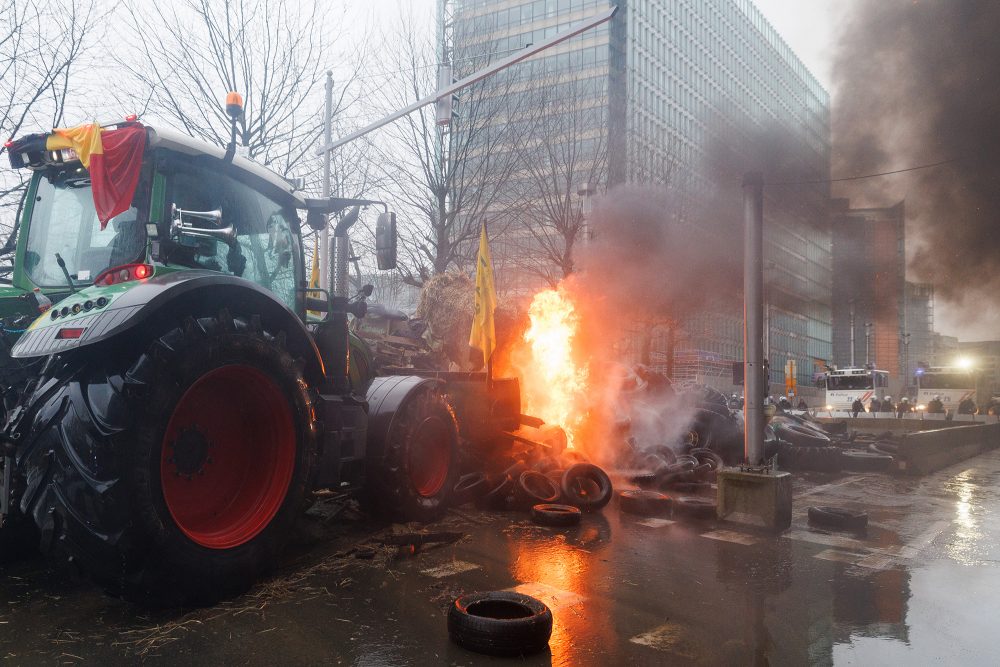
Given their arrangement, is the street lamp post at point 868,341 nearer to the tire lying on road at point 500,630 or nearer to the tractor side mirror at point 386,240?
the tractor side mirror at point 386,240

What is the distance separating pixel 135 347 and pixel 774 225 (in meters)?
8.54

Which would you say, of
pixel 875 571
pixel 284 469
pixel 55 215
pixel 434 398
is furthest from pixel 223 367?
pixel 875 571

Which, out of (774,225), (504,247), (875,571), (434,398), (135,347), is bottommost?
(875,571)

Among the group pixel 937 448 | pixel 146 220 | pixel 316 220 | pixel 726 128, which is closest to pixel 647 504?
pixel 316 220

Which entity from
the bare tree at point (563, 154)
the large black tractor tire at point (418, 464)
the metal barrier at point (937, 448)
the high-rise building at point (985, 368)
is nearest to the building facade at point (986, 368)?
the high-rise building at point (985, 368)

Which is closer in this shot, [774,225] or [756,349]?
[756,349]

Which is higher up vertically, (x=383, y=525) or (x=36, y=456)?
(x=36, y=456)

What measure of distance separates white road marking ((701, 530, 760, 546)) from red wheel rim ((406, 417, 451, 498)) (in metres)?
Result: 2.78

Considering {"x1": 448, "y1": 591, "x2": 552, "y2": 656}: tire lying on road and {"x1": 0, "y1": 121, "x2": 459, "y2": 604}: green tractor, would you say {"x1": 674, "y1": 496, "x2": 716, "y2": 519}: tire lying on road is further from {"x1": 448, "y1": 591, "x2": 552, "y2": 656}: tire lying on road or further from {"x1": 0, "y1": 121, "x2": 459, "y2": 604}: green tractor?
{"x1": 448, "y1": 591, "x2": 552, "y2": 656}: tire lying on road

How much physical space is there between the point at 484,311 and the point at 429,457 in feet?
12.2

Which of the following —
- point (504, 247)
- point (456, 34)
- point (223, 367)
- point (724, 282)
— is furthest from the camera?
point (504, 247)

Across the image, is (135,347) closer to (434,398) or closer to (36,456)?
(36,456)

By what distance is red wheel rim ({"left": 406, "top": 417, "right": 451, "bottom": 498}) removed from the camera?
6066mm

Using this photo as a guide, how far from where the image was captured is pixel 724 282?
11234mm
